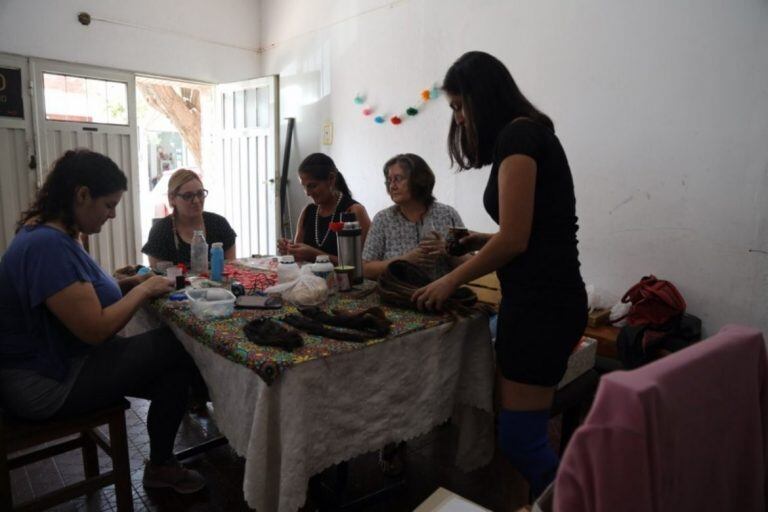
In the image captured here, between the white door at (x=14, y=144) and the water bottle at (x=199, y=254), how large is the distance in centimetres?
268

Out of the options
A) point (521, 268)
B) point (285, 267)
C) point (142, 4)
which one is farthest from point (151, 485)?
point (142, 4)

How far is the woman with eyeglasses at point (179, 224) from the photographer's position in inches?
96.2

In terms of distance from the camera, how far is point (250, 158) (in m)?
5.13

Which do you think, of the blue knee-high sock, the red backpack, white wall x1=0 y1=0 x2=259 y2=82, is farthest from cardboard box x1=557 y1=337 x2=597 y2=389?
white wall x1=0 y1=0 x2=259 y2=82

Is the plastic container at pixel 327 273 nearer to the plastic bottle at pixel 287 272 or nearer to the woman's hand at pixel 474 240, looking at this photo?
the plastic bottle at pixel 287 272

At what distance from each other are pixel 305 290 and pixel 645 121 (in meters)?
2.11

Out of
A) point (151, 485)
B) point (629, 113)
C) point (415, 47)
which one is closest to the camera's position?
point (151, 485)

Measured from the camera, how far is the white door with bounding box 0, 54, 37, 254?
3.95 meters

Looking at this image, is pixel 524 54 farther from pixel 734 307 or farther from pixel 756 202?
pixel 734 307

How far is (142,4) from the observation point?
4590 millimetres

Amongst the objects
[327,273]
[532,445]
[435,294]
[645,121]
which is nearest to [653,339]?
[645,121]

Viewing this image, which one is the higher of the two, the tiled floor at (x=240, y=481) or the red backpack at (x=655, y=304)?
the red backpack at (x=655, y=304)

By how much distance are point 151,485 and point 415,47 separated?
3384 millimetres

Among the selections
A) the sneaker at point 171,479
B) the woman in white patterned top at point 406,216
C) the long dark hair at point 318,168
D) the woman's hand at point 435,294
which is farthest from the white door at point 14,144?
the woman's hand at point 435,294
